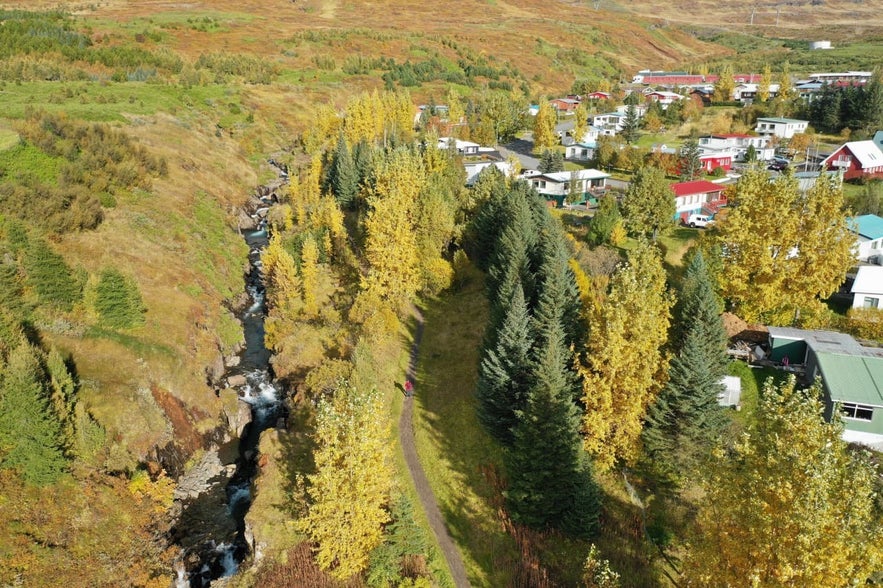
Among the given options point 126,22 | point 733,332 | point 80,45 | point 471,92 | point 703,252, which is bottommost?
point 733,332

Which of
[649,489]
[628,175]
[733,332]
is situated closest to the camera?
[649,489]

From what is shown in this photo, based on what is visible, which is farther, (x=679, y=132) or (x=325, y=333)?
(x=679, y=132)

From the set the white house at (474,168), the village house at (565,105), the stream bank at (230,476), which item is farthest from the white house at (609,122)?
the stream bank at (230,476)

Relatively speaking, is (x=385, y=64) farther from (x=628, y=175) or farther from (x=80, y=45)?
(x=628, y=175)

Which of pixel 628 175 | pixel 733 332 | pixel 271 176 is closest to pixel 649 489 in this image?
pixel 733 332

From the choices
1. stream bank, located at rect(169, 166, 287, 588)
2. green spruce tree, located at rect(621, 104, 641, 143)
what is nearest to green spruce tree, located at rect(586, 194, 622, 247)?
stream bank, located at rect(169, 166, 287, 588)

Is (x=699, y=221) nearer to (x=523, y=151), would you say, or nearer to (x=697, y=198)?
(x=697, y=198)

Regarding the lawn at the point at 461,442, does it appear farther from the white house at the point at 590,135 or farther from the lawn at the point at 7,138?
the white house at the point at 590,135

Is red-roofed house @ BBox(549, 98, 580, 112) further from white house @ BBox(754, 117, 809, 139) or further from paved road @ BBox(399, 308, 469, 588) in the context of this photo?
paved road @ BBox(399, 308, 469, 588)
